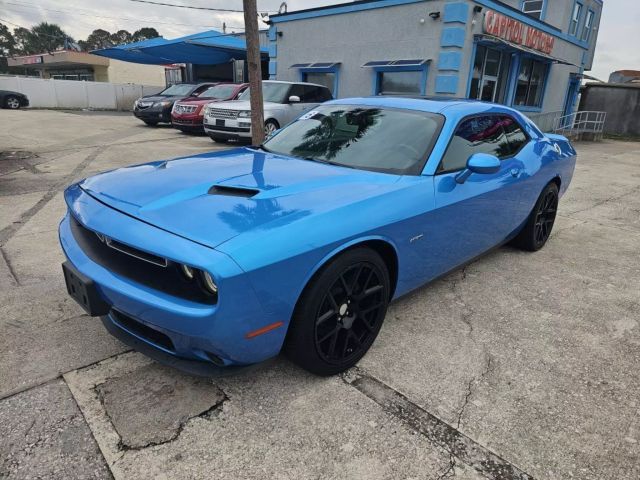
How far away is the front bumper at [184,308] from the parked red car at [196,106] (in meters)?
11.4

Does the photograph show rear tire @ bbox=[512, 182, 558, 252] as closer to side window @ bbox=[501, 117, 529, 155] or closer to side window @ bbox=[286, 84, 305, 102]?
side window @ bbox=[501, 117, 529, 155]

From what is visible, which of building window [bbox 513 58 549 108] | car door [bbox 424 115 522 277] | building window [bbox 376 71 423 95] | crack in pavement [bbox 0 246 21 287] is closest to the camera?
car door [bbox 424 115 522 277]

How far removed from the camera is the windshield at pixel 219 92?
13367 mm

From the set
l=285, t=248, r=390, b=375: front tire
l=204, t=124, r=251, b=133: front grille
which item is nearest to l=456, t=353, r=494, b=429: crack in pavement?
l=285, t=248, r=390, b=375: front tire

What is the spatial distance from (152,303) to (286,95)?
10.2 meters

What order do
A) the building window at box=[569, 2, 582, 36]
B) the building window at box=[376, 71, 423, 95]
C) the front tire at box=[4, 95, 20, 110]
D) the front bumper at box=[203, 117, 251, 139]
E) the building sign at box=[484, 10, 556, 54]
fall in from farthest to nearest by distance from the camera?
the front tire at box=[4, 95, 20, 110] → the building window at box=[569, 2, 582, 36] → the building window at box=[376, 71, 423, 95] → the building sign at box=[484, 10, 556, 54] → the front bumper at box=[203, 117, 251, 139]

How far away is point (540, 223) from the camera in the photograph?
178 inches

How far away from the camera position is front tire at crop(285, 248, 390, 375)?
2180 mm

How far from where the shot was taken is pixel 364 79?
47.5ft

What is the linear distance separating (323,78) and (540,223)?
12.8 metres

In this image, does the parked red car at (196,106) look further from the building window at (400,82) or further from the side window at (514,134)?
the side window at (514,134)

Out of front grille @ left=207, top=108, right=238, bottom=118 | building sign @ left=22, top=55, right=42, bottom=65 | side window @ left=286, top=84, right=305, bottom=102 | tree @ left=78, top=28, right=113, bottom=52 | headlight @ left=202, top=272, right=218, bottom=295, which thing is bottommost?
headlight @ left=202, top=272, right=218, bottom=295

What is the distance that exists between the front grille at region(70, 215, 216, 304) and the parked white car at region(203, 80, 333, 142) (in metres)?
8.11

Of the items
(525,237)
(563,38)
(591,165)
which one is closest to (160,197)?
(525,237)
